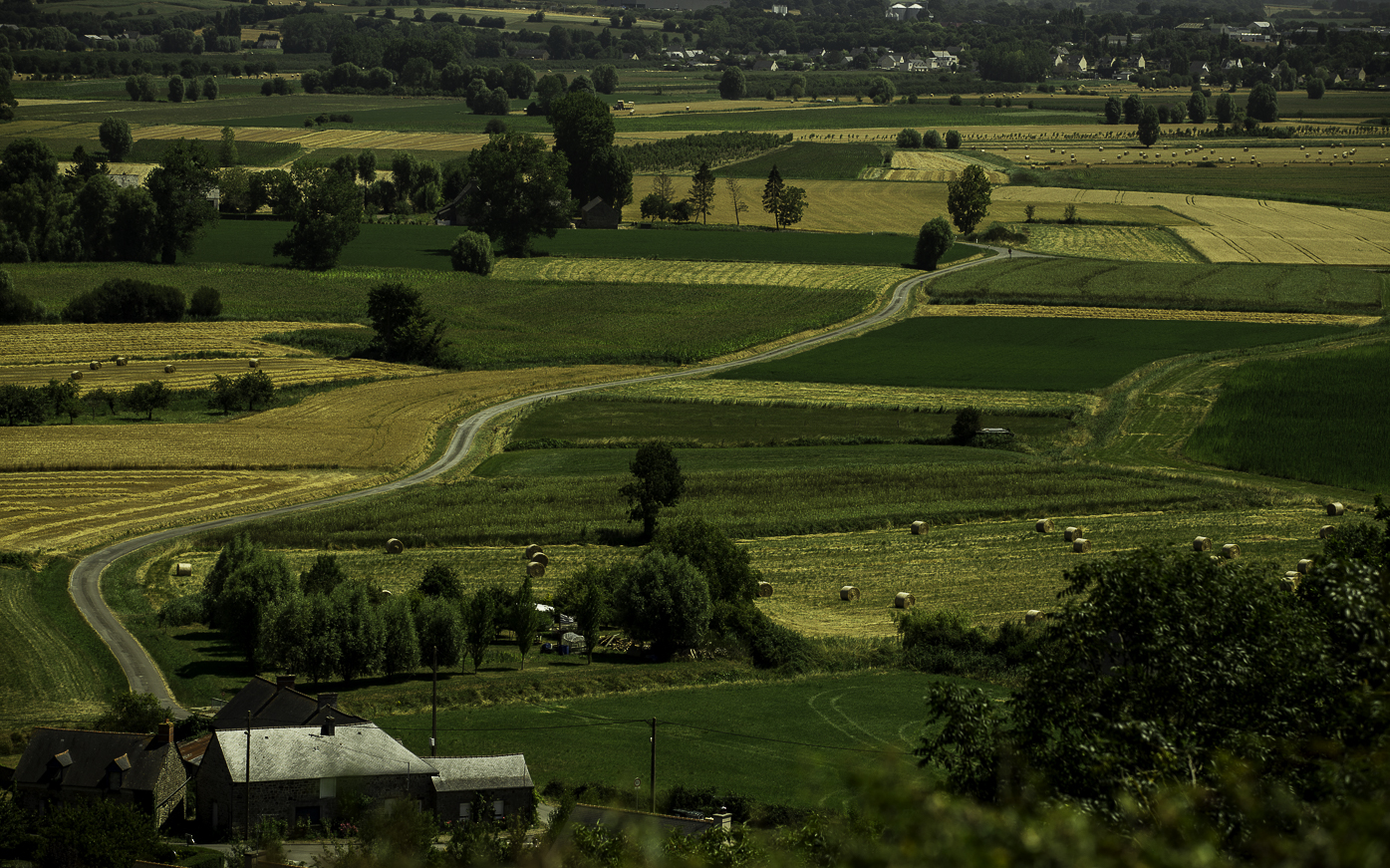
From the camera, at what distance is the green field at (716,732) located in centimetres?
3759

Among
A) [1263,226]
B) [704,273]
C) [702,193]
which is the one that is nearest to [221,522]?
[704,273]

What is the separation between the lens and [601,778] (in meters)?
37.7

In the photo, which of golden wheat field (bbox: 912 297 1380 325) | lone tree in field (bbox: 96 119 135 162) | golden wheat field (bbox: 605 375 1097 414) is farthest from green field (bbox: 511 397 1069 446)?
lone tree in field (bbox: 96 119 135 162)

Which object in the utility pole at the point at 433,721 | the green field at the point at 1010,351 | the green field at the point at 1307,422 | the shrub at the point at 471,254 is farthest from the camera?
the shrub at the point at 471,254

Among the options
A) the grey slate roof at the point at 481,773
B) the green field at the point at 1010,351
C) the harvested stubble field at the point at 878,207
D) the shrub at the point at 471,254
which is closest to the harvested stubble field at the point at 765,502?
the green field at the point at 1010,351

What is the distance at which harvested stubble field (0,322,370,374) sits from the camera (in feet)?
338

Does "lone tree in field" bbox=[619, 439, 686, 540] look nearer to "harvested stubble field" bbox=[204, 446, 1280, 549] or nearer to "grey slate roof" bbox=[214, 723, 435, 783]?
"harvested stubble field" bbox=[204, 446, 1280, 549]

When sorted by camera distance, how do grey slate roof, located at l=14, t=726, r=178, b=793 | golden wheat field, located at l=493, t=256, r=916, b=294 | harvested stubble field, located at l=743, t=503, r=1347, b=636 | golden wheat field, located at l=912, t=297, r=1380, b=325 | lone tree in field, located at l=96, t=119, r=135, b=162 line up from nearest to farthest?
grey slate roof, located at l=14, t=726, r=178, b=793
harvested stubble field, located at l=743, t=503, r=1347, b=636
golden wheat field, located at l=912, t=297, r=1380, b=325
golden wheat field, located at l=493, t=256, r=916, b=294
lone tree in field, located at l=96, t=119, r=135, b=162

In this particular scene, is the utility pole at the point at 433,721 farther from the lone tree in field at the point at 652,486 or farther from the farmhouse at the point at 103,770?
the lone tree in field at the point at 652,486

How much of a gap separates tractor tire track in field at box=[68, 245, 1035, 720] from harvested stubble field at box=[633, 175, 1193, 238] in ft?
143

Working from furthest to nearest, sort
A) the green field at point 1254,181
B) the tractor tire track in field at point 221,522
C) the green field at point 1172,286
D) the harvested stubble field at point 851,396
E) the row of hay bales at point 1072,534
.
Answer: the green field at point 1254,181 < the green field at point 1172,286 < the harvested stubble field at point 851,396 < the row of hay bales at point 1072,534 < the tractor tire track in field at point 221,522

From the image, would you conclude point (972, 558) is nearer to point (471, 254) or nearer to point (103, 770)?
point (103, 770)

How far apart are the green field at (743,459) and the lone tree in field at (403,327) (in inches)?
1079

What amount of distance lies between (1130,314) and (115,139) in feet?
423
